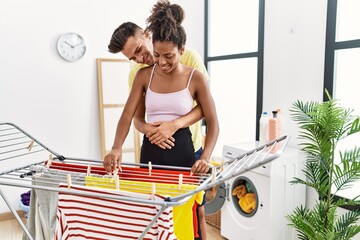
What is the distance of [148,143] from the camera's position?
4.58 ft

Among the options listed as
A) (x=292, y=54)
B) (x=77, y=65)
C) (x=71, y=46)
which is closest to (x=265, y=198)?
(x=292, y=54)

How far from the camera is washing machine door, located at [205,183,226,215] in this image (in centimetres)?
280

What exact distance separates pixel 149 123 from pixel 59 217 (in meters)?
0.52

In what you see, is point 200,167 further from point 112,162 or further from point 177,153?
point 112,162

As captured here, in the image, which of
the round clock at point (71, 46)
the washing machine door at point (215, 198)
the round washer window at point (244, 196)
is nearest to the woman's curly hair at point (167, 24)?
the round washer window at point (244, 196)

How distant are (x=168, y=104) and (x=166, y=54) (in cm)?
20

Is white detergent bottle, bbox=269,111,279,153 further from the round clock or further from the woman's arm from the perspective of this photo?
the round clock

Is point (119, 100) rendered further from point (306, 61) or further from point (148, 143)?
point (148, 143)

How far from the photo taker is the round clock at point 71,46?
3.21 metres

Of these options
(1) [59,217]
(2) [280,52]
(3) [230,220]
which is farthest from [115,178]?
(2) [280,52]

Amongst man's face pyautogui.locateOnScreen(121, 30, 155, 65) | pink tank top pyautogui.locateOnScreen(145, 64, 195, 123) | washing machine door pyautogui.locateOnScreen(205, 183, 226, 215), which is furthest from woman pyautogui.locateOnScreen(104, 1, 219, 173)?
washing machine door pyautogui.locateOnScreen(205, 183, 226, 215)

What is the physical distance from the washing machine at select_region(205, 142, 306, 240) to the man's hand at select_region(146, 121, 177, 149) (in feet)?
3.92

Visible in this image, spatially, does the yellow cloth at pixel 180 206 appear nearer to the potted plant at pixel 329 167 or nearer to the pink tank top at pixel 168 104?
the pink tank top at pixel 168 104

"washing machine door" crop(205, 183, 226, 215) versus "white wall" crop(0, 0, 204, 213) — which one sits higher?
"white wall" crop(0, 0, 204, 213)
